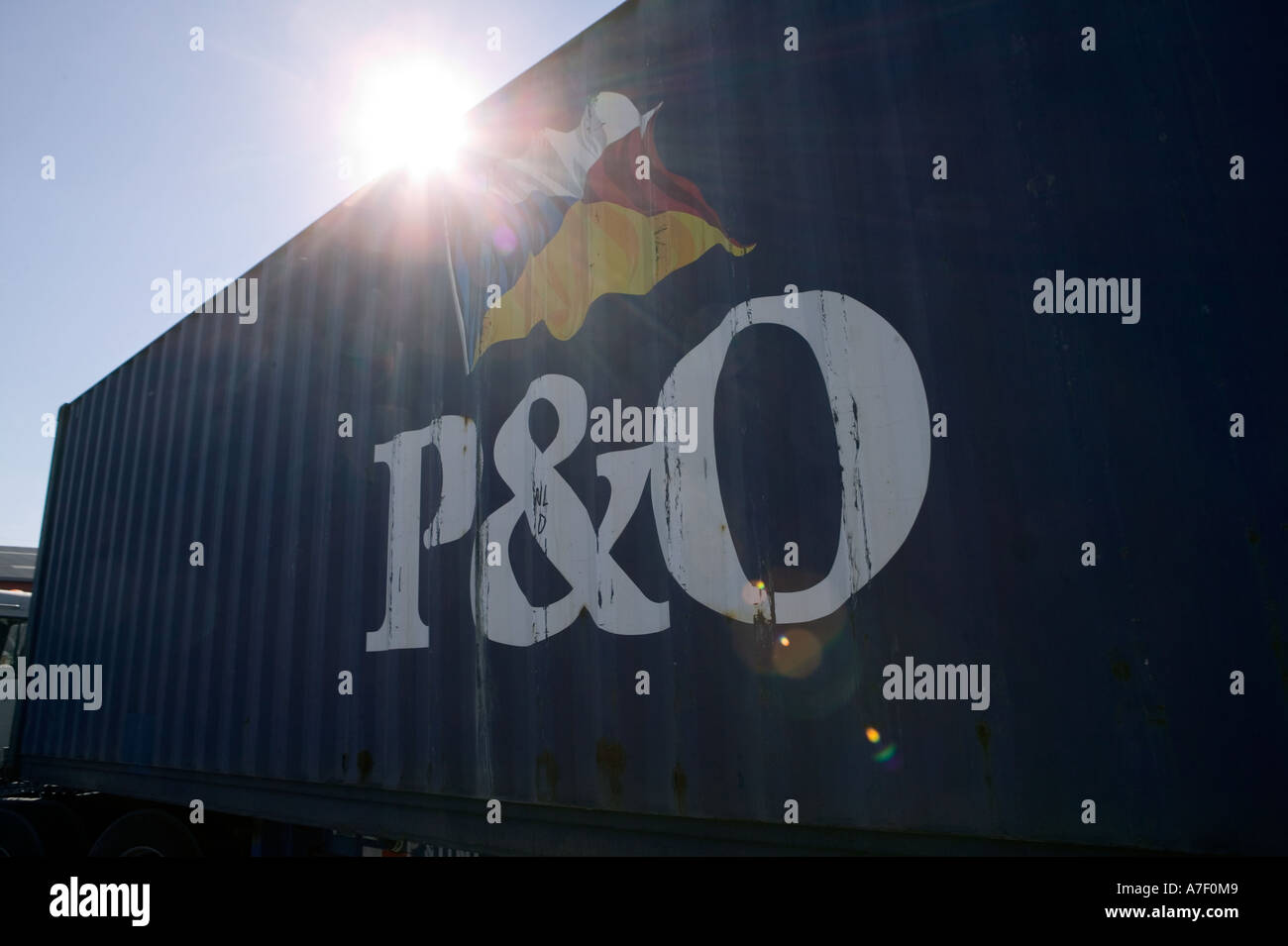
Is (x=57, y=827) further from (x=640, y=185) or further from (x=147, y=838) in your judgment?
(x=640, y=185)

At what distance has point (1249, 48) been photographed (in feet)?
7.36

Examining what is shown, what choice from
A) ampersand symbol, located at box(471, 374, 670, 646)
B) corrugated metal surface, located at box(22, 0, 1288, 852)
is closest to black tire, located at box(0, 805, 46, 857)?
corrugated metal surface, located at box(22, 0, 1288, 852)

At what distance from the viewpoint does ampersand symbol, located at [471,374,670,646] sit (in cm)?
308

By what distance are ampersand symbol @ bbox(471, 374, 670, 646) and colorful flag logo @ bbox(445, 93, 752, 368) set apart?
16.0 inches

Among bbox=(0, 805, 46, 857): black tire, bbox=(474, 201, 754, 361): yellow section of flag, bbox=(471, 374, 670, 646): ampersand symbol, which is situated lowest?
bbox=(0, 805, 46, 857): black tire

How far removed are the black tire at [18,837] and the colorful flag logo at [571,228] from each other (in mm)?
4883

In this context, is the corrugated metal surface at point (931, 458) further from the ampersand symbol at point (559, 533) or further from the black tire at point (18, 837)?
the black tire at point (18, 837)

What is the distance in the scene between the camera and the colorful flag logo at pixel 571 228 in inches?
126

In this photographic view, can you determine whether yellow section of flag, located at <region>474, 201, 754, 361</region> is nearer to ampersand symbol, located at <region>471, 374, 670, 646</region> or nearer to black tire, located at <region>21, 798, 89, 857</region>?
ampersand symbol, located at <region>471, 374, 670, 646</region>

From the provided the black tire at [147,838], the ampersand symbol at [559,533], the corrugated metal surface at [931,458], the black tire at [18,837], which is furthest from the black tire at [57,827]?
the ampersand symbol at [559,533]

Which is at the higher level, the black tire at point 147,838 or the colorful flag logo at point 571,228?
the colorful flag logo at point 571,228

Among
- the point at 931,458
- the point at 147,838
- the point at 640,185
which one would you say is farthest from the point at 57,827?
the point at 931,458

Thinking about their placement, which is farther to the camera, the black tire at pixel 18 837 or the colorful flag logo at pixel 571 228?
the black tire at pixel 18 837
